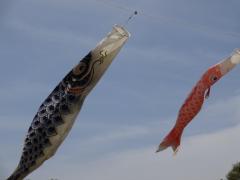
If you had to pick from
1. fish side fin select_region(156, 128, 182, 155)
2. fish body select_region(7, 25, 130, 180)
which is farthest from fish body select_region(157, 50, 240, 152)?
fish body select_region(7, 25, 130, 180)

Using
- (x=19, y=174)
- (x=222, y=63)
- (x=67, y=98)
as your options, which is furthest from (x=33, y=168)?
(x=222, y=63)

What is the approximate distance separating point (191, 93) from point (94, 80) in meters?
4.29

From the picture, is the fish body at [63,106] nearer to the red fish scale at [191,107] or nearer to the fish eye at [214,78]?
the red fish scale at [191,107]

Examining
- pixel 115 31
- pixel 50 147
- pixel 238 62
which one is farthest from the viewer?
pixel 238 62

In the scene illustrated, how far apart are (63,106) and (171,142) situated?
4.59 m

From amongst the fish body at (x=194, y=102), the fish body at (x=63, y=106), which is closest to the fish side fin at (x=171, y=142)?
the fish body at (x=194, y=102)

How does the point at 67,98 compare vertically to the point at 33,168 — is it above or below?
above

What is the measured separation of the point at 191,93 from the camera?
1434cm

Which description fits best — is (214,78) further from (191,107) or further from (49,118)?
(49,118)

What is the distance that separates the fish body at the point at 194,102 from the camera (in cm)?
1413

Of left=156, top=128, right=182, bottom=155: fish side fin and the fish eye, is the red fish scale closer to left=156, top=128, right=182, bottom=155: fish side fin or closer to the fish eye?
left=156, top=128, right=182, bottom=155: fish side fin

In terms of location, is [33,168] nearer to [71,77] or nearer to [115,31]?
[71,77]

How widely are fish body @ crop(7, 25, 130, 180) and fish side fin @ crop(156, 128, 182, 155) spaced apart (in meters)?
4.10

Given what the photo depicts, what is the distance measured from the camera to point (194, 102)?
46.8ft
